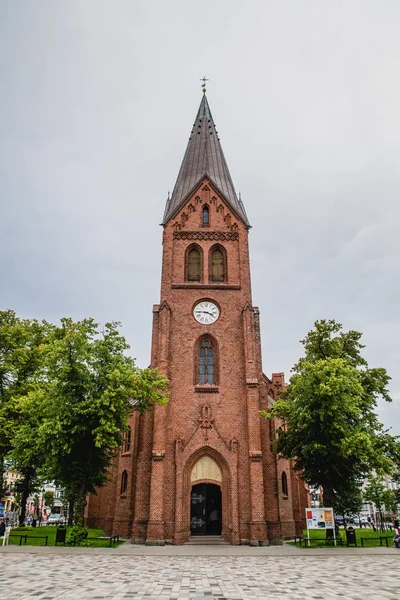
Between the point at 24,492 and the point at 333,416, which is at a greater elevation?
the point at 333,416

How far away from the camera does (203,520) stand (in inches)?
1034

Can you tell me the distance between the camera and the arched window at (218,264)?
31422 millimetres

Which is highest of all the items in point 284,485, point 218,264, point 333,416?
point 218,264

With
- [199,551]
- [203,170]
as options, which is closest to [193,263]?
[203,170]

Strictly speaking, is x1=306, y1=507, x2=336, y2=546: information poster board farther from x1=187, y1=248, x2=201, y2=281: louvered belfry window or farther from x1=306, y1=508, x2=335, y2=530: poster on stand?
x1=187, y1=248, x2=201, y2=281: louvered belfry window

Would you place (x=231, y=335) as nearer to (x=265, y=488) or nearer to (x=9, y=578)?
(x=265, y=488)

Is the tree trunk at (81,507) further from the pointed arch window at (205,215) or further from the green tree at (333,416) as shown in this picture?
the pointed arch window at (205,215)

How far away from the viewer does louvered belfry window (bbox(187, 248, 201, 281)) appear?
103 ft

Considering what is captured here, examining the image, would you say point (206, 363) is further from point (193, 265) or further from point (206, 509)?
point (206, 509)

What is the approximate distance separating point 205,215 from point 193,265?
172 inches

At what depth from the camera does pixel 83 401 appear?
74.4 feet

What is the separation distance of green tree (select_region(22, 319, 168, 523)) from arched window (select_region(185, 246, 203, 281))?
8.94 metres

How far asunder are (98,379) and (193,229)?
14036 millimetres

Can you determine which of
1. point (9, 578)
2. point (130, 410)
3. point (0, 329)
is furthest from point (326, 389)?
point (0, 329)
